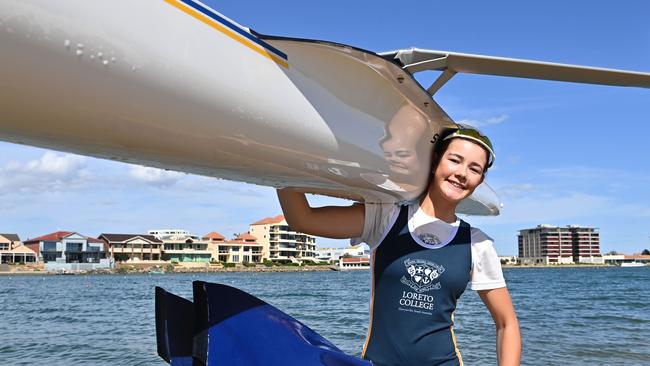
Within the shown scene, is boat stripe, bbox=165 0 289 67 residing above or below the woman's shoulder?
above

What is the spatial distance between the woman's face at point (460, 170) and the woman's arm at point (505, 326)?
376 mm

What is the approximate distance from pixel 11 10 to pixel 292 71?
0.94m

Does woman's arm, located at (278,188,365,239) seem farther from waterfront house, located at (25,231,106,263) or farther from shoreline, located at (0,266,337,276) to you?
waterfront house, located at (25,231,106,263)

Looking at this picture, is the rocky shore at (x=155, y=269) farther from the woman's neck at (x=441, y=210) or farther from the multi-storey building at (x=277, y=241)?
the woman's neck at (x=441, y=210)

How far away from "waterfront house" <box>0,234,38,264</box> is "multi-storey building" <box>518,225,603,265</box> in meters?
113

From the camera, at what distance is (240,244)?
10312cm

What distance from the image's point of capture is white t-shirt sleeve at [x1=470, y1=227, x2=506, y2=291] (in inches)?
84.0

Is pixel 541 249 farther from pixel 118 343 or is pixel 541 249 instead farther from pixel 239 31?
pixel 239 31

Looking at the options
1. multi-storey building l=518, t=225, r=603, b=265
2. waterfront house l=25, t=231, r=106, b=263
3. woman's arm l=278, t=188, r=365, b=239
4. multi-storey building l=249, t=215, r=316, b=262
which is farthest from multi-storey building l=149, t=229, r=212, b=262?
woman's arm l=278, t=188, r=365, b=239

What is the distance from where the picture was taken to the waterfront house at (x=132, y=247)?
305 ft

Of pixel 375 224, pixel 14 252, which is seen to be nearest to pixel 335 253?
pixel 14 252

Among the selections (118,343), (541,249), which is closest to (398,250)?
(118,343)

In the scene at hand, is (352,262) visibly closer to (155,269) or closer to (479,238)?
(155,269)

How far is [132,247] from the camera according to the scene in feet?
308
